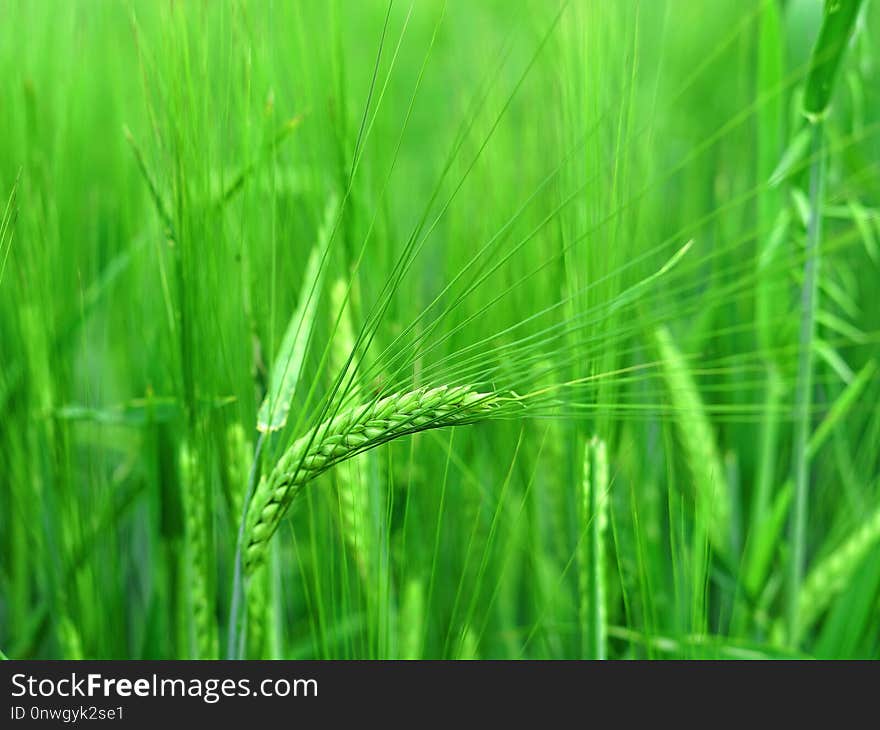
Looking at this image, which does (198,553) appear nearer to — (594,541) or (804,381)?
(594,541)

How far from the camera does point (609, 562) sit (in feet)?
1.97

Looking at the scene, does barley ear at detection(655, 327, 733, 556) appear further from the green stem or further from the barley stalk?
the barley stalk

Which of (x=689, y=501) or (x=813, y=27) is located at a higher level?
(x=813, y=27)

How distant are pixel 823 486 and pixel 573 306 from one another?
43cm

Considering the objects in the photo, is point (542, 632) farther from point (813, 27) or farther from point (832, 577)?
point (813, 27)

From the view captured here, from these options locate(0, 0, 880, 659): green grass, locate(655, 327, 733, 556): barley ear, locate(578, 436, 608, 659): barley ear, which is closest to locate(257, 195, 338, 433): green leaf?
locate(0, 0, 880, 659): green grass

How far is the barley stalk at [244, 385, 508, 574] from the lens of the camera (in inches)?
14.8

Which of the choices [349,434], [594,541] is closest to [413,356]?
[349,434]

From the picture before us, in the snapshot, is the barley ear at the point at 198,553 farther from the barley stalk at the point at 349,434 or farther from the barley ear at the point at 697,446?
the barley ear at the point at 697,446

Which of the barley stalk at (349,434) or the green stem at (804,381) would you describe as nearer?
the barley stalk at (349,434)

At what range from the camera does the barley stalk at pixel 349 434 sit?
1.23 feet

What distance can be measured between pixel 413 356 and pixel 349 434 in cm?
4

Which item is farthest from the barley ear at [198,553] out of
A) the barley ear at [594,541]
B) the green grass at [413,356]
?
the barley ear at [594,541]

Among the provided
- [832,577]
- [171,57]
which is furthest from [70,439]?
[832,577]
